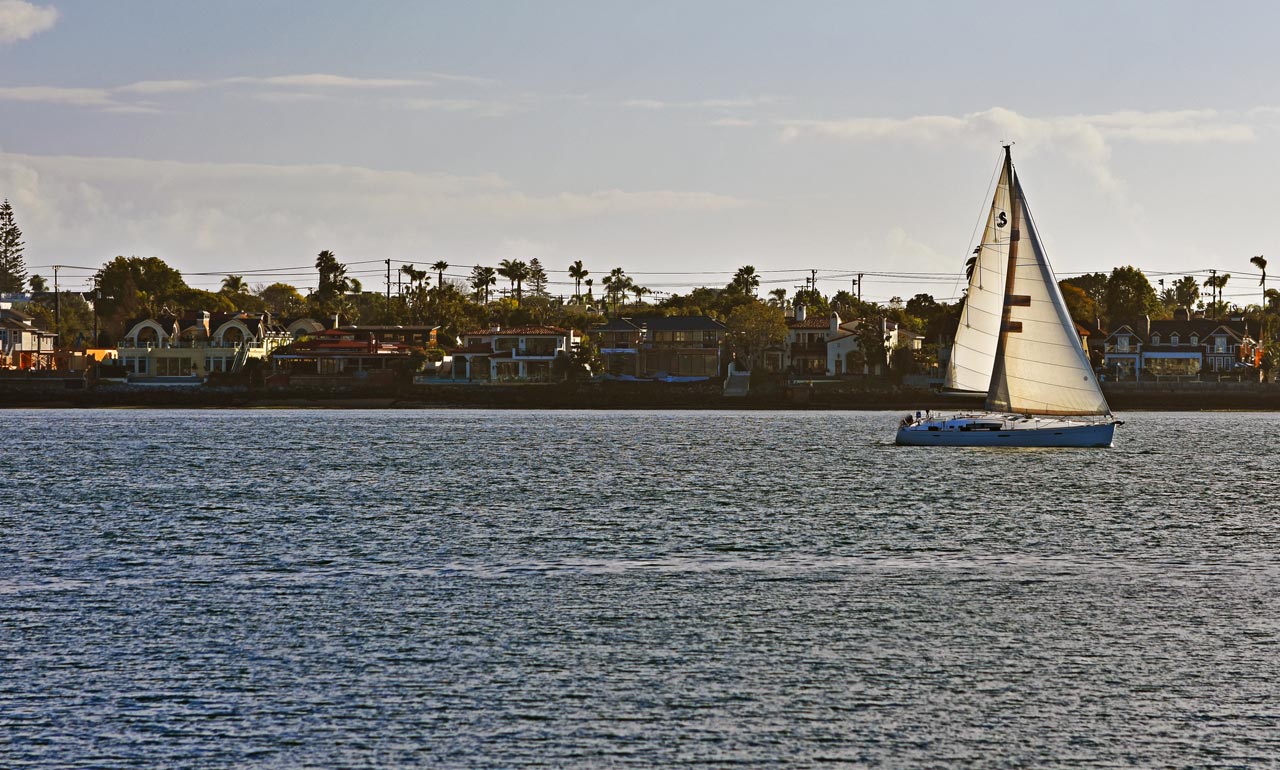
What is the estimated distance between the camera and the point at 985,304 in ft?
257

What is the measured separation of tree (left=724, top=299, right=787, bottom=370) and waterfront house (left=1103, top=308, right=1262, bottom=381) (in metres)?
41.8

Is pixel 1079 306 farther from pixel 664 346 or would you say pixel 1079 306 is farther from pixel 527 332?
pixel 527 332

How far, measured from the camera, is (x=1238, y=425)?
13488 centimetres

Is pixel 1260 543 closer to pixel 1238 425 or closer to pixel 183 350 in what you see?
pixel 1238 425

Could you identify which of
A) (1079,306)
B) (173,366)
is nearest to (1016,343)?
(1079,306)

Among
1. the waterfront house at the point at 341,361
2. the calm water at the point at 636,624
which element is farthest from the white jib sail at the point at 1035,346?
the waterfront house at the point at 341,361

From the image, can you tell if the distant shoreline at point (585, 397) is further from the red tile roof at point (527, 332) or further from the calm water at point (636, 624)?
the calm water at point (636, 624)

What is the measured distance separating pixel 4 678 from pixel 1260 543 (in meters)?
35.4

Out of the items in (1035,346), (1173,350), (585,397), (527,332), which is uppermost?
(527,332)

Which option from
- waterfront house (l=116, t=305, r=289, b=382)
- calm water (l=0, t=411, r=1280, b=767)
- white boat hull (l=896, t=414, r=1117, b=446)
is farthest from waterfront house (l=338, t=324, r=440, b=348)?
calm water (l=0, t=411, r=1280, b=767)

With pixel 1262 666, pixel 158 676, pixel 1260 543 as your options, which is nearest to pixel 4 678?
pixel 158 676

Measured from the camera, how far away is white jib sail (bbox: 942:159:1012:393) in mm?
77812

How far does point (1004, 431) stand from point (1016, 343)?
5455 mm

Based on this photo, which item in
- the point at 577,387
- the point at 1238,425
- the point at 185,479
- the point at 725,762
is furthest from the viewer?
the point at 577,387
